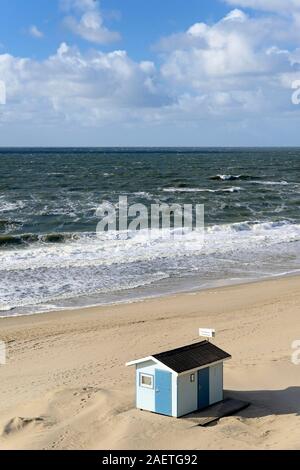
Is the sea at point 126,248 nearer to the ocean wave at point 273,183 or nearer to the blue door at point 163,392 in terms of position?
the blue door at point 163,392

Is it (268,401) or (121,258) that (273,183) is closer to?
(121,258)

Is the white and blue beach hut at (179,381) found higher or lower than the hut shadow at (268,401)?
higher

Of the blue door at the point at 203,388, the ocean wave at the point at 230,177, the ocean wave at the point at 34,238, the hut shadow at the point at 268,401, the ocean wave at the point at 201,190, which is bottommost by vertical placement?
the hut shadow at the point at 268,401

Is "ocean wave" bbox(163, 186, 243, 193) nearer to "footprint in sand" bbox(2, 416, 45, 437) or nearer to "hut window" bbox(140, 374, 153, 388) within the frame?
"hut window" bbox(140, 374, 153, 388)

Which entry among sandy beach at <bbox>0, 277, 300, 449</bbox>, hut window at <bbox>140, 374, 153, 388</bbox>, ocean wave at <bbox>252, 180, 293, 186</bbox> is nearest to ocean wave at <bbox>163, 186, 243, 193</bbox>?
ocean wave at <bbox>252, 180, 293, 186</bbox>

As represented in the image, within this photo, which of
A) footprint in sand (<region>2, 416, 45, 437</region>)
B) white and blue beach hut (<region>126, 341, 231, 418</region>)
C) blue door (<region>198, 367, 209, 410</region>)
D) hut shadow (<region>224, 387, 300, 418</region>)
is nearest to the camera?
footprint in sand (<region>2, 416, 45, 437</region>)

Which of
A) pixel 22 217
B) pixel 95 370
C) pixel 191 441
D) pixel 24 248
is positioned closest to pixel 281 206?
pixel 22 217

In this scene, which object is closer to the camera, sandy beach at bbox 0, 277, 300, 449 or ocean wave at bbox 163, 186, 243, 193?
sandy beach at bbox 0, 277, 300, 449

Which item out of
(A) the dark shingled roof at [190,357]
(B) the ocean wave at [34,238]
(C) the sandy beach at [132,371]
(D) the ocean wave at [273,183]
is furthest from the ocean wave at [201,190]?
(A) the dark shingled roof at [190,357]
